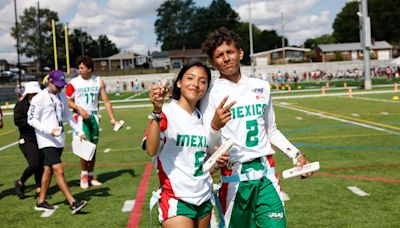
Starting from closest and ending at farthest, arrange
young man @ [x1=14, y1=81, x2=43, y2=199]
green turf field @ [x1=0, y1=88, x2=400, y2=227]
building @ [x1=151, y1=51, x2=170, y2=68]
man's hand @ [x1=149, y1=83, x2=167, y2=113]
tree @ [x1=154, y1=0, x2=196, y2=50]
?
man's hand @ [x1=149, y1=83, x2=167, y2=113] < green turf field @ [x1=0, y1=88, x2=400, y2=227] < young man @ [x1=14, y1=81, x2=43, y2=199] < building @ [x1=151, y1=51, x2=170, y2=68] < tree @ [x1=154, y1=0, x2=196, y2=50]

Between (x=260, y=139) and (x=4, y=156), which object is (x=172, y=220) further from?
(x=4, y=156)

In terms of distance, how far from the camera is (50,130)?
6488mm

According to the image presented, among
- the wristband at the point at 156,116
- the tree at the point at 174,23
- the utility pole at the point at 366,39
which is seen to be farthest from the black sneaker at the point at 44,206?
the tree at the point at 174,23

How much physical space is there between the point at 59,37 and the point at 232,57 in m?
118

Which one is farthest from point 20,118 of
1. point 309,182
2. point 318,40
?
point 318,40

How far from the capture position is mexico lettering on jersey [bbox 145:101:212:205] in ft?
11.0

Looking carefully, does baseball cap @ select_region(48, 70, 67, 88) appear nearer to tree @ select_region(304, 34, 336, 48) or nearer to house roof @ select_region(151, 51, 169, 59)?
house roof @ select_region(151, 51, 169, 59)

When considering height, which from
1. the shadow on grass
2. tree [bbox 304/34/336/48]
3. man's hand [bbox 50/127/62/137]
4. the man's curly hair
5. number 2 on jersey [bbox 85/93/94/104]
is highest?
tree [bbox 304/34/336/48]

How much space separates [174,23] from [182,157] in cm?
12760

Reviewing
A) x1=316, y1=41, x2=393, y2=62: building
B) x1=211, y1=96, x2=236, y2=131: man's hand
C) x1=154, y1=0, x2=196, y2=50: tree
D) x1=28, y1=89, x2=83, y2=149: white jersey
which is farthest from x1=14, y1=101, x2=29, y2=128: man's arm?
x1=154, y1=0, x2=196, y2=50: tree

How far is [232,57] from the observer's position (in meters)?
3.60

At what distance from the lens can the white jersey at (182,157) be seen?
336 cm

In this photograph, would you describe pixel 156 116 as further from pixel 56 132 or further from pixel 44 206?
pixel 44 206

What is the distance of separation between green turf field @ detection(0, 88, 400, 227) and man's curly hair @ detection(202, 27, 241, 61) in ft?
8.81
